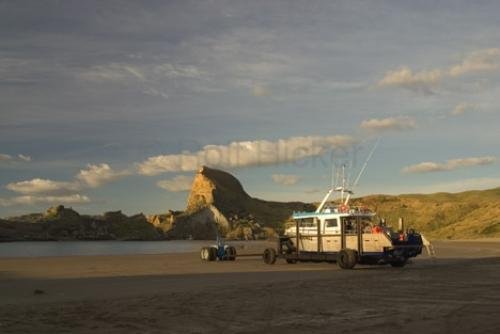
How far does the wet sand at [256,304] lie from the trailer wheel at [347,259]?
199 inches

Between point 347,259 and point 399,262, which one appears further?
point 399,262

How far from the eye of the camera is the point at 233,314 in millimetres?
14547

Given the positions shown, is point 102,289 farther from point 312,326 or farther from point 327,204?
point 327,204

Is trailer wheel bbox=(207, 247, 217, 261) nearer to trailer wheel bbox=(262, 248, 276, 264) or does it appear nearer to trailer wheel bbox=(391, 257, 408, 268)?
trailer wheel bbox=(262, 248, 276, 264)

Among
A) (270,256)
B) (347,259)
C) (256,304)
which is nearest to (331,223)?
(347,259)

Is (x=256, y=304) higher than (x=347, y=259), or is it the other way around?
(x=347, y=259)

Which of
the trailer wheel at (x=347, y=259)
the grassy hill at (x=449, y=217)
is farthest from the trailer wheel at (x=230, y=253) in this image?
the grassy hill at (x=449, y=217)

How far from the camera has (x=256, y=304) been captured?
16.4 m

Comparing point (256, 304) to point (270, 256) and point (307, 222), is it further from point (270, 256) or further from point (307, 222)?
point (270, 256)

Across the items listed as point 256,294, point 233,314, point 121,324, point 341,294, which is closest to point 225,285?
point 256,294

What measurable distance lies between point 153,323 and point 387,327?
4688 mm

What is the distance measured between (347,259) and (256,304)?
50.5 feet

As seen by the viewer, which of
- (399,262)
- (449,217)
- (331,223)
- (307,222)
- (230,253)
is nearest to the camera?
(399,262)

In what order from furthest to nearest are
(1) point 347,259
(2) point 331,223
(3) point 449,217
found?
(3) point 449,217 → (2) point 331,223 → (1) point 347,259
